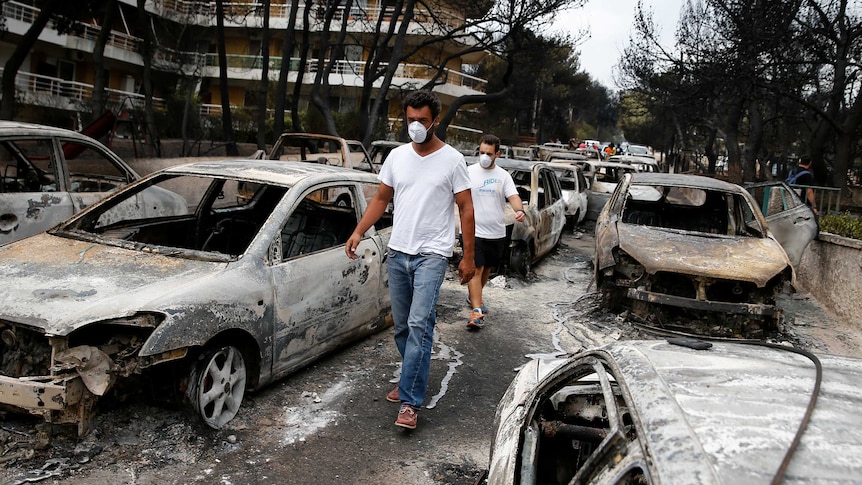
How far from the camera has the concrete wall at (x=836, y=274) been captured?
8.48 metres

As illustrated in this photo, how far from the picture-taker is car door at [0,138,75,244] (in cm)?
612

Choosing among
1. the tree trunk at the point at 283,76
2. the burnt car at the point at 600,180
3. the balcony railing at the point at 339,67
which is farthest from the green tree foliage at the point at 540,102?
the tree trunk at the point at 283,76

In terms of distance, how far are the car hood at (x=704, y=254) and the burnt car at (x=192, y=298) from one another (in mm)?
2664

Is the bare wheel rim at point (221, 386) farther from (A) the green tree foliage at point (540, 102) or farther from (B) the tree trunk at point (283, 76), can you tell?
(A) the green tree foliage at point (540, 102)

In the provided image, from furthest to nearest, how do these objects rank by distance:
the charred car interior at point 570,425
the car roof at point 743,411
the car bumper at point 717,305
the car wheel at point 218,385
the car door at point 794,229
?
the car door at point 794,229 → the car bumper at point 717,305 → the car wheel at point 218,385 → the charred car interior at point 570,425 → the car roof at point 743,411

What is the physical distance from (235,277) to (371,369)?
1619 millimetres

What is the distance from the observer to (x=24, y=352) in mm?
3609

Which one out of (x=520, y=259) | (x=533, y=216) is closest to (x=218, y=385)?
(x=520, y=259)

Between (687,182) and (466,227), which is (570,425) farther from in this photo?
(687,182)

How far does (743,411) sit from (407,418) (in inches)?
105

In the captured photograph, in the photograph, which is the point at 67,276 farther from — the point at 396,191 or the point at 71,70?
the point at 71,70

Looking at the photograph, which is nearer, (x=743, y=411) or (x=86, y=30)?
(x=743, y=411)

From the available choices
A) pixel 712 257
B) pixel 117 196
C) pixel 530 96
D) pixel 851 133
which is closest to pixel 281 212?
pixel 117 196

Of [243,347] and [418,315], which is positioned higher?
[418,315]
